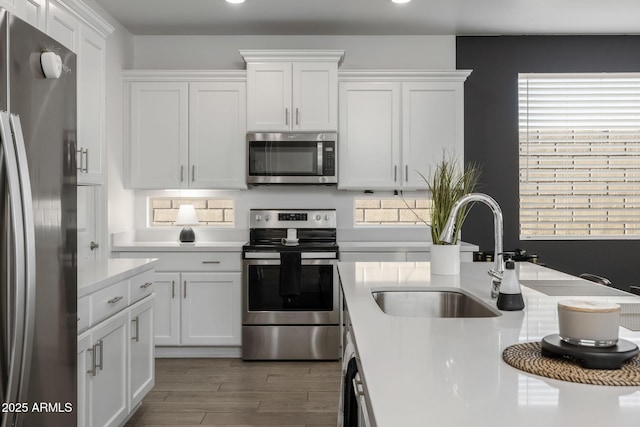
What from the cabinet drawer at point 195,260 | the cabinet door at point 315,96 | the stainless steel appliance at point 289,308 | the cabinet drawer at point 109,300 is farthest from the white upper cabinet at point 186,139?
the cabinet drawer at point 109,300

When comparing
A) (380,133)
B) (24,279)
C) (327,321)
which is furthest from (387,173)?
(24,279)

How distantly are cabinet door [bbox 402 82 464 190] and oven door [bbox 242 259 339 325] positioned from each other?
103 cm

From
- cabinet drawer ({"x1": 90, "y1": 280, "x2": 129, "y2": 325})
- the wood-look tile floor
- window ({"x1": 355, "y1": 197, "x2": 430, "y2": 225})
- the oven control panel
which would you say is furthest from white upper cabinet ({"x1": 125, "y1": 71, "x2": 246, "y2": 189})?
cabinet drawer ({"x1": 90, "y1": 280, "x2": 129, "y2": 325})

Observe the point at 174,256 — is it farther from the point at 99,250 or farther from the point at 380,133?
the point at 380,133

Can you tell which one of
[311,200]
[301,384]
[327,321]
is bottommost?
[301,384]

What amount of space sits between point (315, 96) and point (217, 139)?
847 millimetres

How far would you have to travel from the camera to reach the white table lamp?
4.59 meters

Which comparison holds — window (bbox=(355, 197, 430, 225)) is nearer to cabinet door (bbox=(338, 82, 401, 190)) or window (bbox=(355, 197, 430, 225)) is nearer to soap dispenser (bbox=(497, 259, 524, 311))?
cabinet door (bbox=(338, 82, 401, 190))

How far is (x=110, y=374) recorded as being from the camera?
2.57m

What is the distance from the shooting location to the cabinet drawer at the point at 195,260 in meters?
4.27

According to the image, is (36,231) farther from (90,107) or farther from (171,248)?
(171,248)

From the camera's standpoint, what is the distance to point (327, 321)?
4.24m

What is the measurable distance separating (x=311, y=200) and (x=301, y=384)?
164 centimetres

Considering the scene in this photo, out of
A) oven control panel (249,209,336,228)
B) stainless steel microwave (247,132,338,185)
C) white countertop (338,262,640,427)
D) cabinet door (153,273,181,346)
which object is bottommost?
cabinet door (153,273,181,346)
